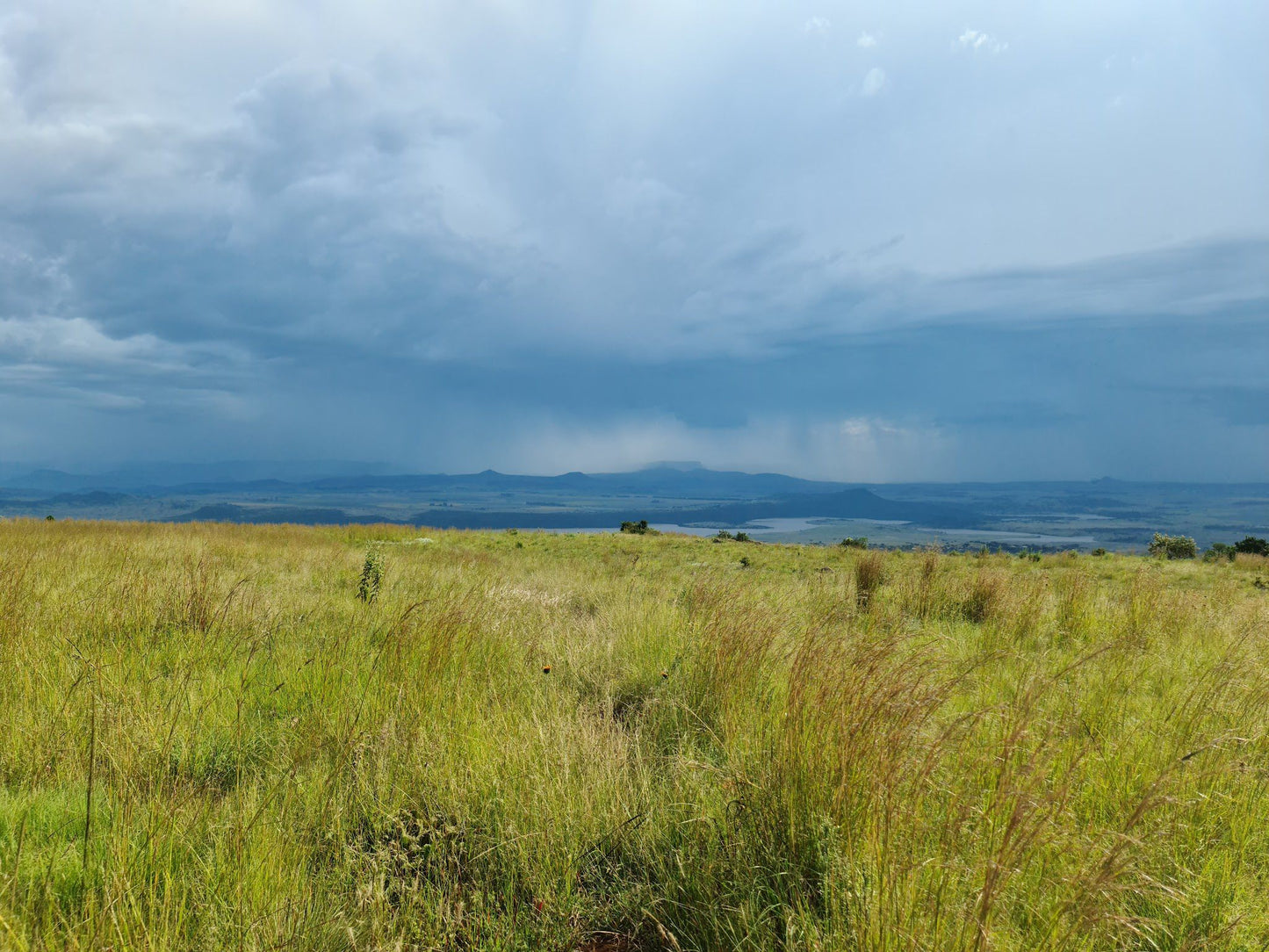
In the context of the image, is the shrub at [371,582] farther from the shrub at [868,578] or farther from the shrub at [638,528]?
the shrub at [638,528]

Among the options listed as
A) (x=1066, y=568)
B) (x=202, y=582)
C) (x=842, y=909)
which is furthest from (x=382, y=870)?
(x=1066, y=568)

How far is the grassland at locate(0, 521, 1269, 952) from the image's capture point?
209cm

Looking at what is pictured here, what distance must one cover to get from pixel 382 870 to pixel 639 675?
9.54 feet

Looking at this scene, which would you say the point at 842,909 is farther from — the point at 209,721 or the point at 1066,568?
the point at 1066,568

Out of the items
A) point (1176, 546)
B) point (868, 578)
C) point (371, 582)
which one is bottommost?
point (1176, 546)

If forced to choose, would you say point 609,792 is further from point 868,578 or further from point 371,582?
point 868,578

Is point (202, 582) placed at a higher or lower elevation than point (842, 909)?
higher

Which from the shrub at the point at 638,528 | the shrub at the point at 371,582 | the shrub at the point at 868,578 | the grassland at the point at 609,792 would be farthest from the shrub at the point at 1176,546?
the shrub at the point at 371,582

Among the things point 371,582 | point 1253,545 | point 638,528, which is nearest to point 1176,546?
point 1253,545

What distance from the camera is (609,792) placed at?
121 inches

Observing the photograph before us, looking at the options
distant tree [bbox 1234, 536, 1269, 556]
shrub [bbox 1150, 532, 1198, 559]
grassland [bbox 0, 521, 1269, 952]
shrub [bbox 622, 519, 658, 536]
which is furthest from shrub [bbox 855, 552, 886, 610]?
distant tree [bbox 1234, 536, 1269, 556]

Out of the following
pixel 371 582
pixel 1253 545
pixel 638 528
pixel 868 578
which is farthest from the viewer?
pixel 638 528

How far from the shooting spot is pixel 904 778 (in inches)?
101

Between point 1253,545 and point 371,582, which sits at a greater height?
point 371,582
